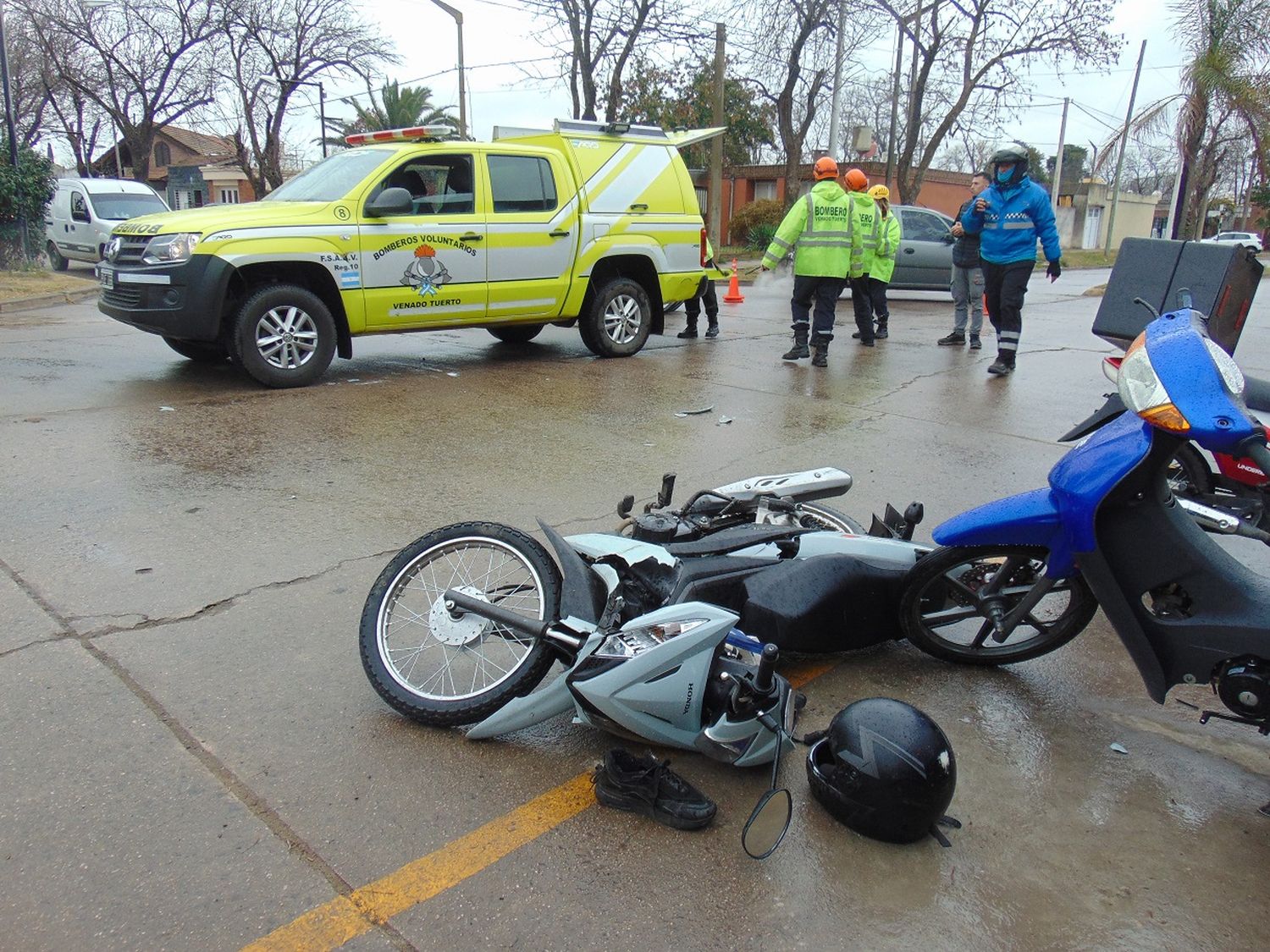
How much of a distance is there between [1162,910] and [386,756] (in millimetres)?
2095

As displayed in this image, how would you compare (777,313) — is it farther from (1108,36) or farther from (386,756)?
(1108,36)

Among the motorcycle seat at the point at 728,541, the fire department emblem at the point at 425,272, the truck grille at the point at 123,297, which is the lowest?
the motorcycle seat at the point at 728,541

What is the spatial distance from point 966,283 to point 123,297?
8.39 metres

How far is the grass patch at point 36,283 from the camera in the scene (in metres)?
15.1

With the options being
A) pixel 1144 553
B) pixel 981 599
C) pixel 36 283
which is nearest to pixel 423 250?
pixel 981 599

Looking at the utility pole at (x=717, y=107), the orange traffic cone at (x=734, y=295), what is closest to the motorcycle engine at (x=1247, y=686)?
the orange traffic cone at (x=734, y=295)

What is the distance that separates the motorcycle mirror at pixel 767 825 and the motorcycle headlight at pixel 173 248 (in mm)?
6683

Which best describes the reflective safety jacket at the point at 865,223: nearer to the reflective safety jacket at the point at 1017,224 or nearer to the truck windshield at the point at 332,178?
the reflective safety jacket at the point at 1017,224

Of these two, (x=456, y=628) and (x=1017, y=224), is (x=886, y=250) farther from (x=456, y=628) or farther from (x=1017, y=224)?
(x=456, y=628)

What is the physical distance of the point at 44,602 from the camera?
384 cm

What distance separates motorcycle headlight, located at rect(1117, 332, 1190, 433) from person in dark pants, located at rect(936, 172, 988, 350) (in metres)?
8.24

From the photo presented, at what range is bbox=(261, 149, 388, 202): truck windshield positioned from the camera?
26.8 ft

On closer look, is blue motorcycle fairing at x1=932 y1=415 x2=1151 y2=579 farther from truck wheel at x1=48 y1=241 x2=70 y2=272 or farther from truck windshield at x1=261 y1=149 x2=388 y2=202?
truck wheel at x1=48 y1=241 x2=70 y2=272

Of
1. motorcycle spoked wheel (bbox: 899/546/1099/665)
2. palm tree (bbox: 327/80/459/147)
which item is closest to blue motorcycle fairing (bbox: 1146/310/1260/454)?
motorcycle spoked wheel (bbox: 899/546/1099/665)
